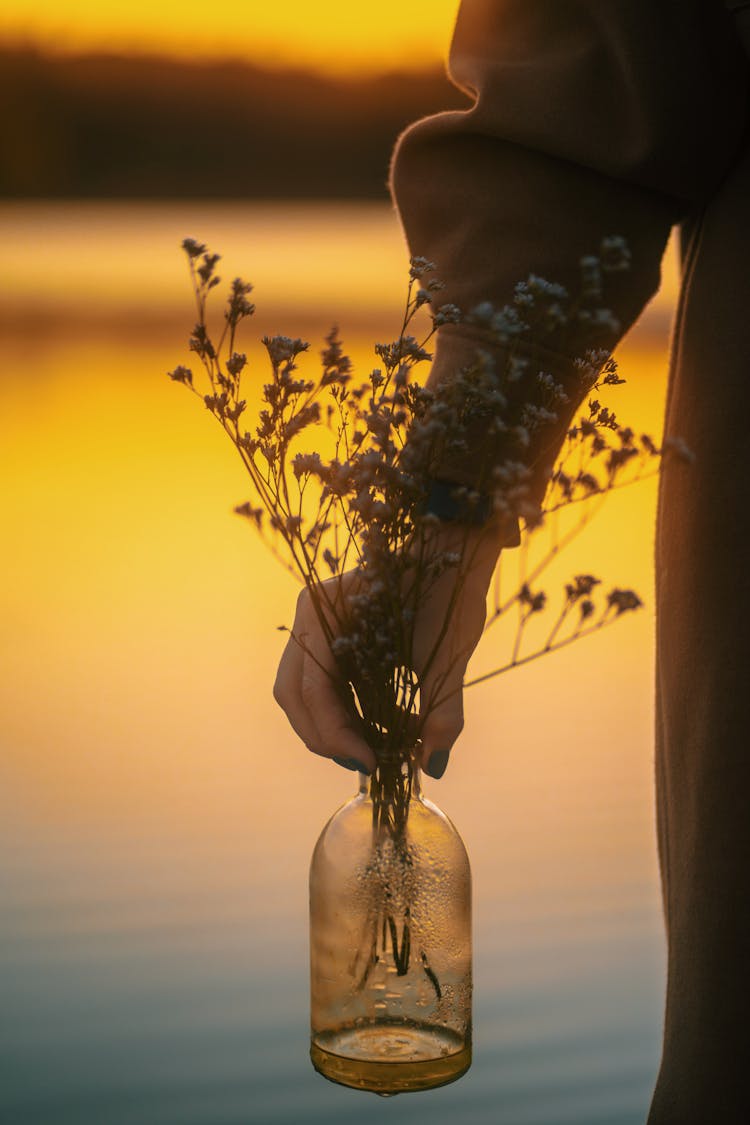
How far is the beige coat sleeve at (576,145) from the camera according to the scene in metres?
1.07

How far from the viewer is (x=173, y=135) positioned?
27.2 metres

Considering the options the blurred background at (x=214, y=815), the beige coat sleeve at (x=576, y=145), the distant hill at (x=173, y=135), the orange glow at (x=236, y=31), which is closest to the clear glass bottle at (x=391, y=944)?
the beige coat sleeve at (x=576, y=145)

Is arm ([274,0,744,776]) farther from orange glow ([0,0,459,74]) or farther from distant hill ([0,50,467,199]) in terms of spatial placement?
distant hill ([0,50,467,199])

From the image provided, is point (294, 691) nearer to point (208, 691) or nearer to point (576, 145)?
point (576, 145)

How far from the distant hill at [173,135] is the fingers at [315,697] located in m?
24.6

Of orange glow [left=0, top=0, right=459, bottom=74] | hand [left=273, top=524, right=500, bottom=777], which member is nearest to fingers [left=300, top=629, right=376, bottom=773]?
hand [left=273, top=524, right=500, bottom=777]

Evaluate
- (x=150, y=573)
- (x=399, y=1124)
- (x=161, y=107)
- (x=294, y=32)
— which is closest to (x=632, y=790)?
(x=399, y=1124)

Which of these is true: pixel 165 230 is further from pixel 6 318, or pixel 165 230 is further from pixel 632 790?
pixel 632 790

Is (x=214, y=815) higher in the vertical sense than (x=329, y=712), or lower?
higher

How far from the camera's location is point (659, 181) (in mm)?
1073

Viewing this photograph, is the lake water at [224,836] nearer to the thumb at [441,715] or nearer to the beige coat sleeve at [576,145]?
the thumb at [441,715]

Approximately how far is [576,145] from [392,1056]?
0.63m

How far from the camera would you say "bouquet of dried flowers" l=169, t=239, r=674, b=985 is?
959 mm

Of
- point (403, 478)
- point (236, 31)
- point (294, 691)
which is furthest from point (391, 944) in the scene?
point (236, 31)
